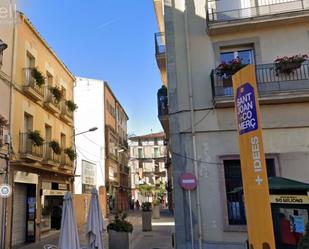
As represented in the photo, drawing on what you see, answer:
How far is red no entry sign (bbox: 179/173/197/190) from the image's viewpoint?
37.4 ft

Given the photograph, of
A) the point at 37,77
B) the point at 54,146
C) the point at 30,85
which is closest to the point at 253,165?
the point at 30,85

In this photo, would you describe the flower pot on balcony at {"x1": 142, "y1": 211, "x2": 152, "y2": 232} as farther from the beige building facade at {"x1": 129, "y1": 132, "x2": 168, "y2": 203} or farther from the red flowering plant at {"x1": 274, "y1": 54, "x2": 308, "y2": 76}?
the beige building facade at {"x1": 129, "y1": 132, "x2": 168, "y2": 203}

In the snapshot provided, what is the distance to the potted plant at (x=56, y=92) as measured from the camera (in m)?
19.8

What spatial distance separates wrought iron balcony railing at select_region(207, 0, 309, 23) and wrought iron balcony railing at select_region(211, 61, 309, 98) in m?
1.90

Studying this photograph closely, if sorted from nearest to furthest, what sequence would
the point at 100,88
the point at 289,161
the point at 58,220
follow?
the point at 289,161 → the point at 58,220 → the point at 100,88

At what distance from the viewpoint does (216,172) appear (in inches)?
452

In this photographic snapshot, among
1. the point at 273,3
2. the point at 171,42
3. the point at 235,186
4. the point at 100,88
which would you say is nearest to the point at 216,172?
the point at 235,186

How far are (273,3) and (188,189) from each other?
695 cm

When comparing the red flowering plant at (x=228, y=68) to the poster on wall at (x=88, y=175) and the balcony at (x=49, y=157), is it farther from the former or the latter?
the poster on wall at (x=88, y=175)

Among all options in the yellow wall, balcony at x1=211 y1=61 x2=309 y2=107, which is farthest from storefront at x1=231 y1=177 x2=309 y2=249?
the yellow wall

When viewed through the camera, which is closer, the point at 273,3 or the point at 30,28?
the point at 273,3

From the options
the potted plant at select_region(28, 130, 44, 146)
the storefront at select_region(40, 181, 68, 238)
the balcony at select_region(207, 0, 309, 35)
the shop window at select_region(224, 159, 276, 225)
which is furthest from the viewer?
the storefront at select_region(40, 181, 68, 238)

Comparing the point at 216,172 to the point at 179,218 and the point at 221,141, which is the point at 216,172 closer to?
the point at 221,141

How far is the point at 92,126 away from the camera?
36.7 meters
